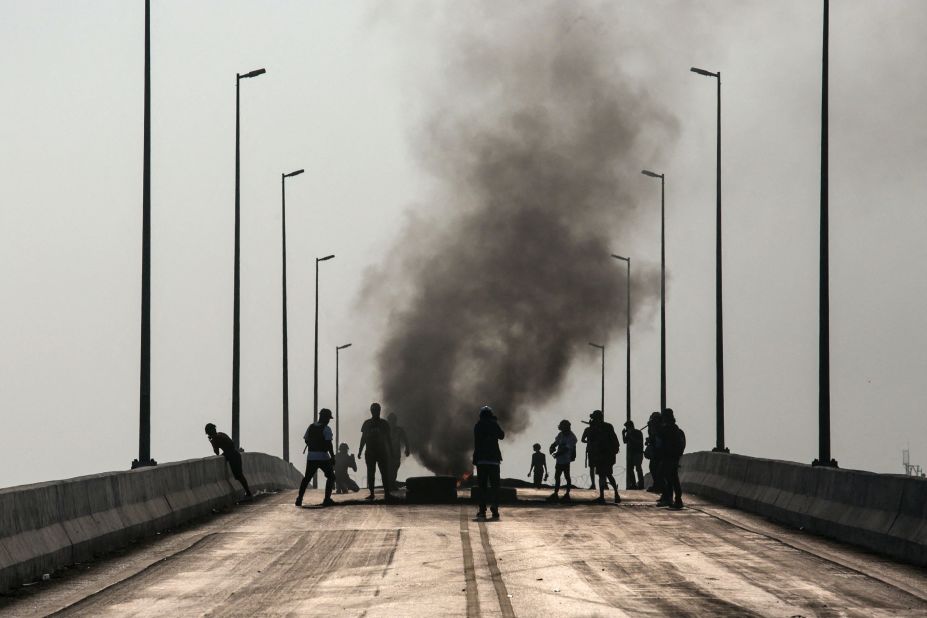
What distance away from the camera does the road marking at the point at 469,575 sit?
13.5 meters

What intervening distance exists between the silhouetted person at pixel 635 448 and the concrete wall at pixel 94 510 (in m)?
14.6

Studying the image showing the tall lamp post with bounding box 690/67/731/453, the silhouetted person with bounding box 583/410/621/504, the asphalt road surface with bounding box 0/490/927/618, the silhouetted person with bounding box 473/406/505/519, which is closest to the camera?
Answer: the asphalt road surface with bounding box 0/490/927/618

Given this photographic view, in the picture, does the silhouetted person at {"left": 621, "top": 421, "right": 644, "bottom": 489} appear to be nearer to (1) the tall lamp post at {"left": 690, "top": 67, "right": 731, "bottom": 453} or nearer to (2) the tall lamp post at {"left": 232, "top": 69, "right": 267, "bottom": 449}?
(1) the tall lamp post at {"left": 690, "top": 67, "right": 731, "bottom": 453}

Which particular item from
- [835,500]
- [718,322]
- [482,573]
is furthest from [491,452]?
[718,322]

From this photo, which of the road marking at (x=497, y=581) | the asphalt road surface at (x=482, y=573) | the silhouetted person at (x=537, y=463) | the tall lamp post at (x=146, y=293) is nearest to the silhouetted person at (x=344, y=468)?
the silhouetted person at (x=537, y=463)

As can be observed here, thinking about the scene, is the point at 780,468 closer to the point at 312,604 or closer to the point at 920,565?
the point at 920,565

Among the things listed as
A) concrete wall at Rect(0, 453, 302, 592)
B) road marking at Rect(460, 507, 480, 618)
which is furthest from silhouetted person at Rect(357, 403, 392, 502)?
road marking at Rect(460, 507, 480, 618)

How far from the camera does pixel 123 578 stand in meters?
16.6

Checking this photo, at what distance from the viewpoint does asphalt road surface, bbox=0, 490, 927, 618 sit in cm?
1398

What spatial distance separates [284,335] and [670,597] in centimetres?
3882

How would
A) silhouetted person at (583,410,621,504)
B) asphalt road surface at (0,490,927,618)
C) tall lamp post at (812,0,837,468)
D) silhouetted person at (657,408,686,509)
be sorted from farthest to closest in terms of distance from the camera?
silhouetted person at (583,410,621,504) < silhouetted person at (657,408,686,509) < tall lamp post at (812,0,837,468) < asphalt road surface at (0,490,927,618)

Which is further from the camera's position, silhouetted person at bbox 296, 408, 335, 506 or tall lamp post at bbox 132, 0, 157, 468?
silhouetted person at bbox 296, 408, 335, 506

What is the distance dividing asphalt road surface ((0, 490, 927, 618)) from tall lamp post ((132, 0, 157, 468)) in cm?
209

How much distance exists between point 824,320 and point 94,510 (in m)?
12.4
